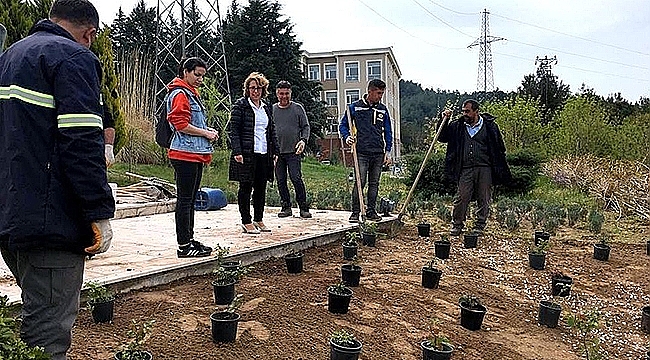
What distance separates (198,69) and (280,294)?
1.74 metres

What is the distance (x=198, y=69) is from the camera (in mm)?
4227

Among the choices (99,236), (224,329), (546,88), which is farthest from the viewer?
(546,88)

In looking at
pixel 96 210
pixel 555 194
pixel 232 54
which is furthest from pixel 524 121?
pixel 232 54

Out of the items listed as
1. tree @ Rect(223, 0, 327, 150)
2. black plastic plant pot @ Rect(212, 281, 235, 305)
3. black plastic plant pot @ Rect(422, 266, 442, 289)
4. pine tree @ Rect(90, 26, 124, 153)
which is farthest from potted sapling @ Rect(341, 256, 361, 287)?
tree @ Rect(223, 0, 327, 150)

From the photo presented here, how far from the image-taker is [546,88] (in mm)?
22734

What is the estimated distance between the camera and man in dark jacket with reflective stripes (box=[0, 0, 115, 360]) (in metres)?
2.00

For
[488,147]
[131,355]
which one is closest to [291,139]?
[488,147]

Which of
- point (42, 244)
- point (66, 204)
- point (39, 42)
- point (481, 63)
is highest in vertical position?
point (481, 63)

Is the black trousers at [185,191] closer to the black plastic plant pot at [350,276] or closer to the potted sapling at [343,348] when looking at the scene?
the black plastic plant pot at [350,276]

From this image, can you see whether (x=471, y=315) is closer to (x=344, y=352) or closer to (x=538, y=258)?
(x=344, y=352)

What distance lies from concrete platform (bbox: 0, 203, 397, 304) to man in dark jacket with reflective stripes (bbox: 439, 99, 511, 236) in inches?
33.0

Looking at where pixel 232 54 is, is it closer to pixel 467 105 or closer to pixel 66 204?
pixel 467 105

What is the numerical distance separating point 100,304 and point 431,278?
2430 millimetres

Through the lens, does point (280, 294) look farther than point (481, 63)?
No
